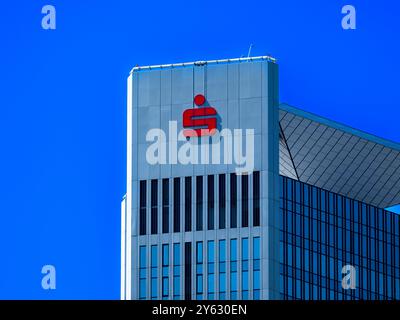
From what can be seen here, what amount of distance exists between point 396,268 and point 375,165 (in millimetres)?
12637

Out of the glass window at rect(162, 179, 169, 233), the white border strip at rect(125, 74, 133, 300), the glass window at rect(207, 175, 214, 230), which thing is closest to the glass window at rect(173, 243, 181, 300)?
the glass window at rect(162, 179, 169, 233)

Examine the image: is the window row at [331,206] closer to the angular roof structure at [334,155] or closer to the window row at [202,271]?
the angular roof structure at [334,155]

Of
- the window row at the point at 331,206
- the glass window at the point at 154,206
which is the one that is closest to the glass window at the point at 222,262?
the glass window at the point at 154,206

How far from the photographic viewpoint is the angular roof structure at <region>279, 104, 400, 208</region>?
18900 cm

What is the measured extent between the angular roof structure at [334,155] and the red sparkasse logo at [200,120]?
2094 cm

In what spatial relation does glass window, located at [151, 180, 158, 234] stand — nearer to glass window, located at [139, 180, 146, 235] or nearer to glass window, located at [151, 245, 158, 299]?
glass window, located at [139, 180, 146, 235]

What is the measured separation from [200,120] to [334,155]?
3286cm

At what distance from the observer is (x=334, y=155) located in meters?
194

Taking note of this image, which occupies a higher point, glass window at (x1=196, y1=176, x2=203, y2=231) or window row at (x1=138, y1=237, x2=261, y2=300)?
glass window at (x1=196, y1=176, x2=203, y2=231)

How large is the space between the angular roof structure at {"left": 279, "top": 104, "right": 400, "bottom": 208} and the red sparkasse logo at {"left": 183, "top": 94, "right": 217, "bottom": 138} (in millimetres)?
20937

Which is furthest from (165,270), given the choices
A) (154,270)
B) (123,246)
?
(123,246)

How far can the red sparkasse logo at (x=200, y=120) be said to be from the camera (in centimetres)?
16475

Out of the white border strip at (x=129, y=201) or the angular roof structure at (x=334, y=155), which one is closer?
the white border strip at (x=129, y=201)
